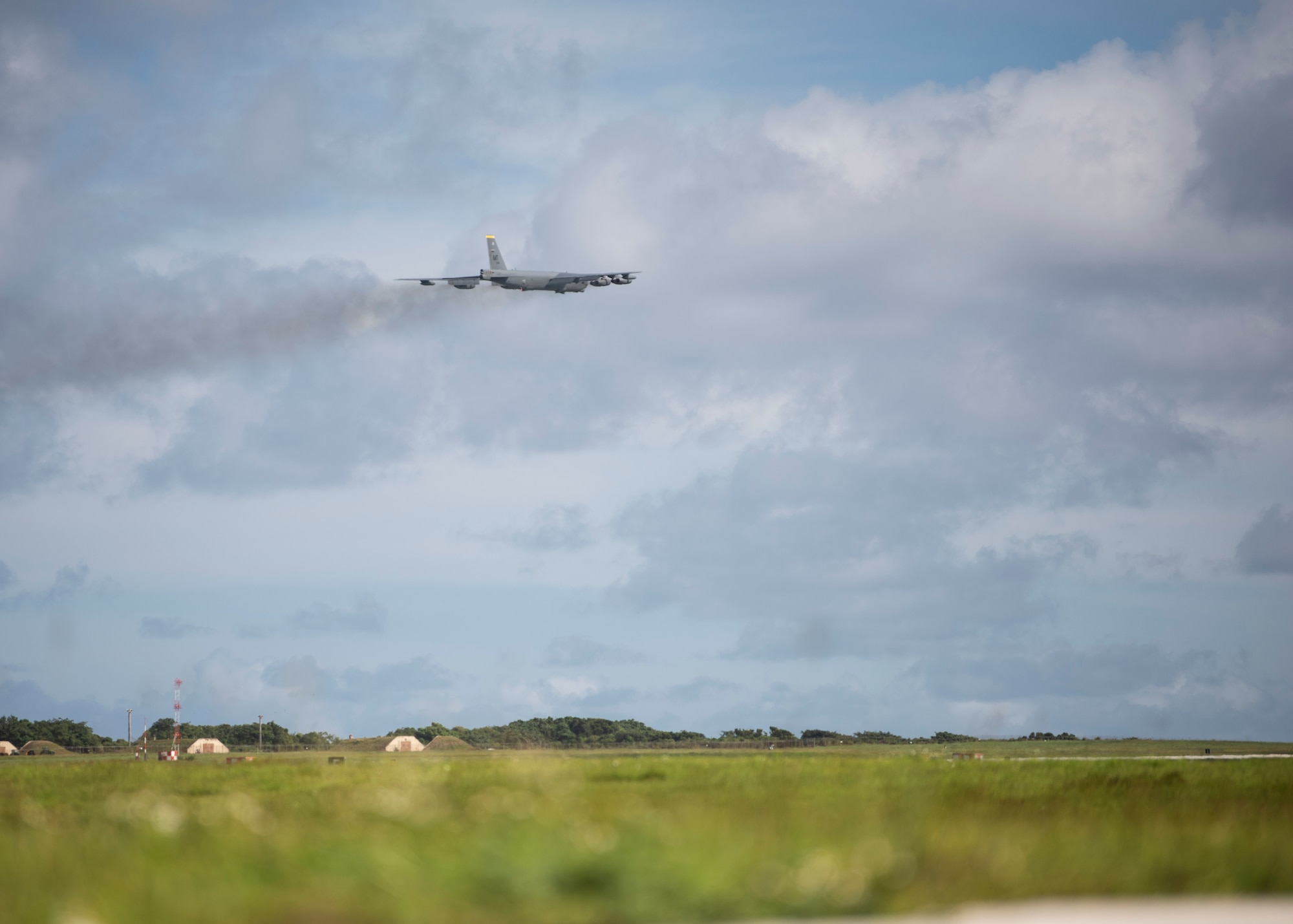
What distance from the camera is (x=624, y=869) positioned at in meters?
14.4

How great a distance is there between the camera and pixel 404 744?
125 metres

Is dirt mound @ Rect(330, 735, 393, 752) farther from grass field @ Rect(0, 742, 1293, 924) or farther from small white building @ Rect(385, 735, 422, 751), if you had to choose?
grass field @ Rect(0, 742, 1293, 924)

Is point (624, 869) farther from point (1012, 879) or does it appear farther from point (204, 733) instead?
point (204, 733)

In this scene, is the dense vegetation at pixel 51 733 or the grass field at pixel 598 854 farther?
the dense vegetation at pixel 51 733

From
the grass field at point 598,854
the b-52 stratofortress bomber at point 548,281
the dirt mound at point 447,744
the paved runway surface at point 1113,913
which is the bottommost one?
the paved runway surface at point 1113,913

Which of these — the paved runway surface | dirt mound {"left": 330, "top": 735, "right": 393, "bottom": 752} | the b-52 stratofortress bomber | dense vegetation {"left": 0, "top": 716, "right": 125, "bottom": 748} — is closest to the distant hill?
dense vegetation {"left": 0, "top": 716, "right": 125, "bottom": 748}

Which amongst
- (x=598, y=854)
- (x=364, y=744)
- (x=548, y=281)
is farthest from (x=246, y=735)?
(x=598, y=854)

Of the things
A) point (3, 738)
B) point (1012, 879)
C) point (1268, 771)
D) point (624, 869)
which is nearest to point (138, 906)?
point (624, 869)

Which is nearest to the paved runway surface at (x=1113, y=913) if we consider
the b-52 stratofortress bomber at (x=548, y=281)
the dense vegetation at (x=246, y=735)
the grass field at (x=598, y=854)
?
the grass field at (x=598, y=854)

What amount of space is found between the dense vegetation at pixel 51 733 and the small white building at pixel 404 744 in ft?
147

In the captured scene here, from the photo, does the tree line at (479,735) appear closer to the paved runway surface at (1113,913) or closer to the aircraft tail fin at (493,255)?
the aircraft tail fin at (493,255)

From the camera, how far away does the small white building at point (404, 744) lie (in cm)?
12269

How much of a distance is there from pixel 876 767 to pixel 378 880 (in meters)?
31.7

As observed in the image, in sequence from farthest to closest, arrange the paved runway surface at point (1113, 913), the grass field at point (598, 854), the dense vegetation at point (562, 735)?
the dense vegetation at point (562, 735)
the grass field at point (598, 854)
the paved runway surface at point (1113, 913)
